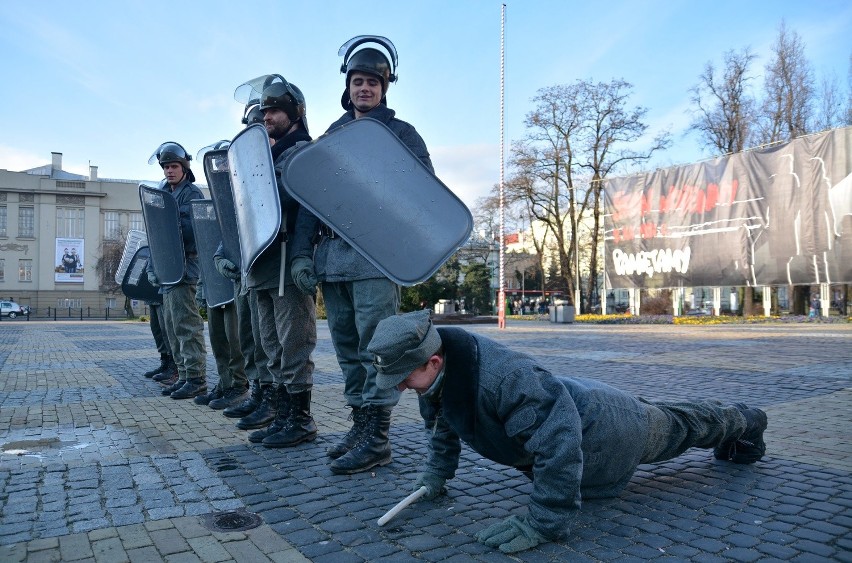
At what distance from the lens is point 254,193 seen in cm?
394

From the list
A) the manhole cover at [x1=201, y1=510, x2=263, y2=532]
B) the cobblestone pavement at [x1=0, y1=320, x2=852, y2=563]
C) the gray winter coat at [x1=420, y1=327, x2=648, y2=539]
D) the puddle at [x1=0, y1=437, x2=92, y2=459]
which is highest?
the gray winter coat at [x1=420, y1=327, x2=648, y2=539]

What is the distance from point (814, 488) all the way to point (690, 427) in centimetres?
73

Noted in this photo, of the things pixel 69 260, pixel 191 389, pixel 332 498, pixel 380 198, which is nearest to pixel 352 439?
pixel 332 498

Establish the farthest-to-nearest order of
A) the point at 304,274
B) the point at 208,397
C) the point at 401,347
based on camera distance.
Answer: the point at 208,397 < the point at 304,274 < the point at 401,347

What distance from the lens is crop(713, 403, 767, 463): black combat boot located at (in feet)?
10.7

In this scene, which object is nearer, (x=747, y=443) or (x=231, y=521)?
(x=231, y=521)

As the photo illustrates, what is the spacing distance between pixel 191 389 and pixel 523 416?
4603 millimetres

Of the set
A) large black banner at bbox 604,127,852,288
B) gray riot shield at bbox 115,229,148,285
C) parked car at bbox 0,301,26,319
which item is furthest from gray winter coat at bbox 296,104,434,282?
parked car at bbox 0,301,26,319

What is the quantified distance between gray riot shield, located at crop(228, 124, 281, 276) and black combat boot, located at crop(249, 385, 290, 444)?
84 cm

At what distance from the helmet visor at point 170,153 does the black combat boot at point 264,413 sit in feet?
9.19

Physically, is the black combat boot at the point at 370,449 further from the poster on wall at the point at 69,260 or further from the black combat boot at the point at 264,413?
the poster on wall at the point at 69,260

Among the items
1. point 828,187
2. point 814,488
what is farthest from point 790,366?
point 828,187

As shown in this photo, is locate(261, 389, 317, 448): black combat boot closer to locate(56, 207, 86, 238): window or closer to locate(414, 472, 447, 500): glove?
locate(414, 472, 447, 500): glove

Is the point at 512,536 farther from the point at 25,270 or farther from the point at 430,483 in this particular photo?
the point at 25,270
